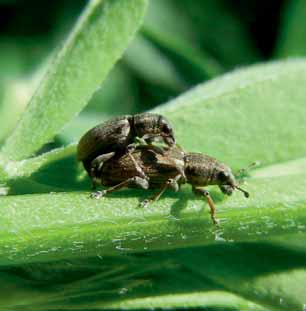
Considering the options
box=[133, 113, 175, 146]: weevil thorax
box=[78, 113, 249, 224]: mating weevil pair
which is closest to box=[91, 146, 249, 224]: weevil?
box=[78, 113, 249, 224]: mating weevil pair

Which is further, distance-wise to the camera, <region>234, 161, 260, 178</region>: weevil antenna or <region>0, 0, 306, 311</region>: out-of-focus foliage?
<region>234, 161, 260, 178</region>: weevil antenna

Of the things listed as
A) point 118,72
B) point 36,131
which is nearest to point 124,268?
point 36,131

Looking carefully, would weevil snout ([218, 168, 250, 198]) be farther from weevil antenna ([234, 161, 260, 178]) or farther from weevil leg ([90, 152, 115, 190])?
weevil leg ([90, 152, 115, 190])

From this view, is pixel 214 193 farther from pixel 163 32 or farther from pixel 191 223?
pixel 163 32

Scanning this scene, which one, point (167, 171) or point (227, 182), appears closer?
point (227, 182)

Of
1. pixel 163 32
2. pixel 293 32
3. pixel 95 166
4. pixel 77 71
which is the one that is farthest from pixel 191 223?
pixel 293 32

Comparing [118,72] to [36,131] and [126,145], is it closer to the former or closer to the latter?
[126,145]

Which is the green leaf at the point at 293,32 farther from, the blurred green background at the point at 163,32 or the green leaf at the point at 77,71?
the green leaf at the point at 77,71

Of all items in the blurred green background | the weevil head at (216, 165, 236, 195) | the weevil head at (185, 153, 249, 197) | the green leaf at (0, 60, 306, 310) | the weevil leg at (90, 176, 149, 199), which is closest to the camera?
the green leaf at (0, 60, 306, 310)
